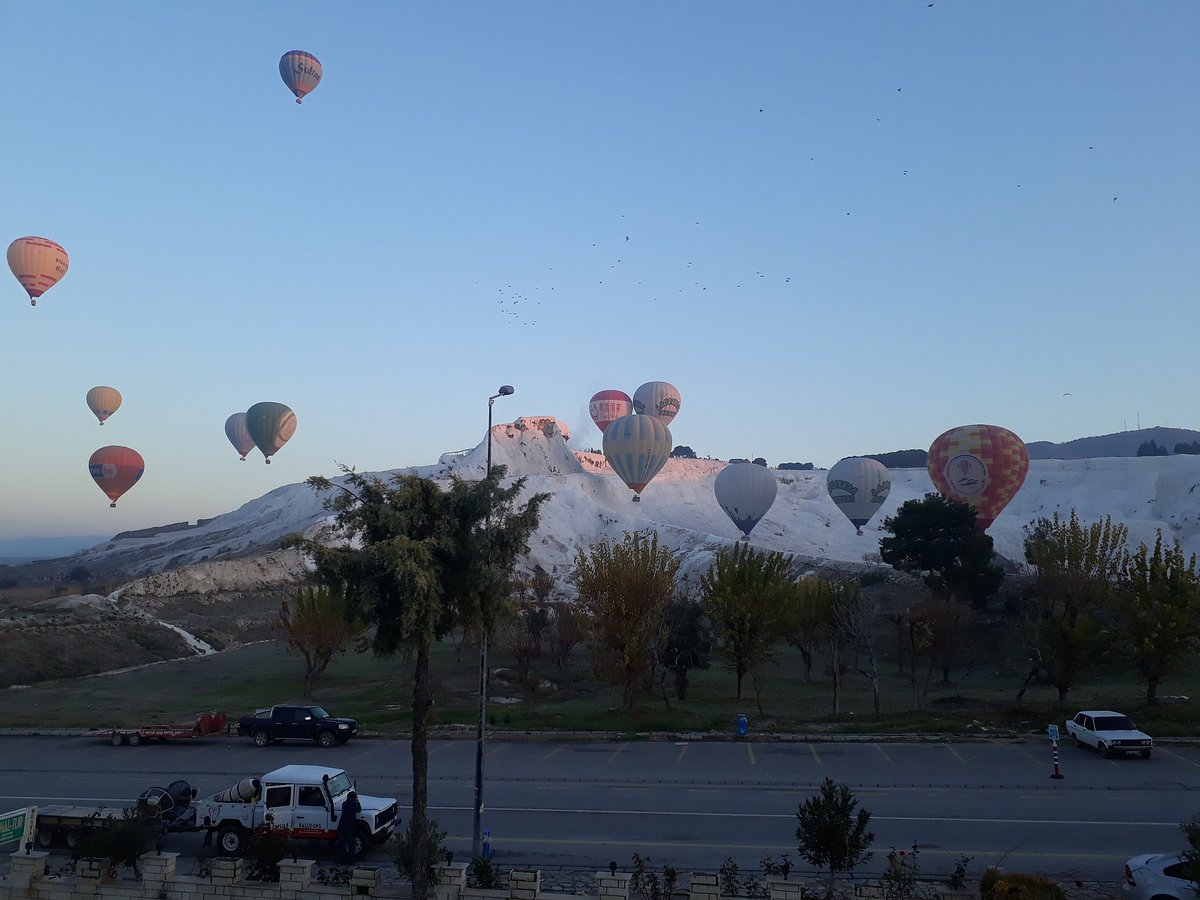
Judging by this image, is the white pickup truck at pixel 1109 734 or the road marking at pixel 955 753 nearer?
the road marking at pixel 955 753

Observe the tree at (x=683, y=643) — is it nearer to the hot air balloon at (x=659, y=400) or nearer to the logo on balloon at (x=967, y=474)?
the logo on balloon at (x=967, y=474)

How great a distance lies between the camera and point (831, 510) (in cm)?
14225

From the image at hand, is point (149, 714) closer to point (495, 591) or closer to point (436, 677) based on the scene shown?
point (436, 677)

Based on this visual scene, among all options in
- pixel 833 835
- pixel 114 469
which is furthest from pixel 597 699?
pixel 114 469

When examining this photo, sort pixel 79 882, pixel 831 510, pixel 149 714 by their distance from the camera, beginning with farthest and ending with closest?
pixel 831 510 < pixel 149 714 < pixel 79 882

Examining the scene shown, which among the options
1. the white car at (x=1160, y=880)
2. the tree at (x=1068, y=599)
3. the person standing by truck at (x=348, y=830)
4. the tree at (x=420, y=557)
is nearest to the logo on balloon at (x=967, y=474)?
the tree at (x=1068, y=599)

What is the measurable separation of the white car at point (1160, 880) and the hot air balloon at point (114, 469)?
92.3 m

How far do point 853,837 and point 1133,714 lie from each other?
22881 mm

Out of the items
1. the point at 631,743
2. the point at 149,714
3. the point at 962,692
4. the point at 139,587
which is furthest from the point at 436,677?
the point at 139,587

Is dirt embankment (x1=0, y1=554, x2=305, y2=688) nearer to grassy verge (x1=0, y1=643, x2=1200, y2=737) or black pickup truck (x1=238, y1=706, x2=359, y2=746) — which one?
grassy verge (x1=0, y1=643, x2=1200, y2=737)

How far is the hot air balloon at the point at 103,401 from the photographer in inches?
3627

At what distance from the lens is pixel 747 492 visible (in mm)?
Answer: 87312

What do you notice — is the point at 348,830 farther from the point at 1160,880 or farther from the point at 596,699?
the point at 596,699

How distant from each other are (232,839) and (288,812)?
1049 mm
